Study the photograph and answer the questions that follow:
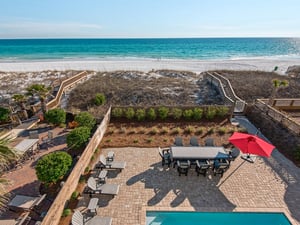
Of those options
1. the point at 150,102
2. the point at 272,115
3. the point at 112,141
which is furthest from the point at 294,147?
the point at 150,102

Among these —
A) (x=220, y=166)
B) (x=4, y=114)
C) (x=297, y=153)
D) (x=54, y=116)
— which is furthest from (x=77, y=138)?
(x=297, y=153)

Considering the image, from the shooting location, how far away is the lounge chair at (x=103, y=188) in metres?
7.39

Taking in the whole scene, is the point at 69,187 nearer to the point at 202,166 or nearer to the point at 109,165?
the point at 109,165

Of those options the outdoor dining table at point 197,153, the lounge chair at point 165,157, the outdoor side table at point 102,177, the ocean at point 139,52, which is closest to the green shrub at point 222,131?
the outdoor dining table at point 197,153

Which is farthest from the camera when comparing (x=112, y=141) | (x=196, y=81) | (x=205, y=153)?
(x=196, y=81)

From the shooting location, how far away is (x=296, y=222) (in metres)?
6.63

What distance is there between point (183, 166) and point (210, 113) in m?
6.77

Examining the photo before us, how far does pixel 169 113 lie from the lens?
14.2 m

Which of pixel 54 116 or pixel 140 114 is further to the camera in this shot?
pixel 140 114

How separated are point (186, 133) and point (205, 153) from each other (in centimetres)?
357

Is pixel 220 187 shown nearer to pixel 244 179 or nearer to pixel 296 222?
pixel 244 179

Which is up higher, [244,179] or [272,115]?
[272,115]

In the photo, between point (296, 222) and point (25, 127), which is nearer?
point (296, 222)

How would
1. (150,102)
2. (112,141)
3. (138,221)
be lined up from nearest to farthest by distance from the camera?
(138,221), (112,141), (150,102)
